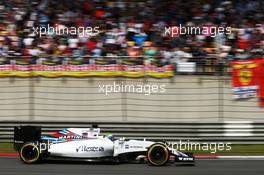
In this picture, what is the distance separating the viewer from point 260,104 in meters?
14.2

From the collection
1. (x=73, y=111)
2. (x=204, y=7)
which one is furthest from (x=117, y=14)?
(x=73, y=111)

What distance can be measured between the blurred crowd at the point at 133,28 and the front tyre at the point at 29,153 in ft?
14.7

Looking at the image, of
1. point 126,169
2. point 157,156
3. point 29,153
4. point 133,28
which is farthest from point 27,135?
point 133,28

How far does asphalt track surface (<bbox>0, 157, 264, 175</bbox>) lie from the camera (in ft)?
30.8

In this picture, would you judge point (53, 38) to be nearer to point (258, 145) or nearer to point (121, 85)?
point (121, 85)

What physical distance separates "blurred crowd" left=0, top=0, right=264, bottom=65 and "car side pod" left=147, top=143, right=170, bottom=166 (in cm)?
456

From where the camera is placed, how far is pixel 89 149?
10.2 m

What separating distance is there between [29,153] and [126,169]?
6.37ft

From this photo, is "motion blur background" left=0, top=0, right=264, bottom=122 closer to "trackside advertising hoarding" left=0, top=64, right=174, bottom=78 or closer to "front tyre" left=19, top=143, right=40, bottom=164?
"trackside advertising hoarding" left=0, top=64, right=174, bottom=78

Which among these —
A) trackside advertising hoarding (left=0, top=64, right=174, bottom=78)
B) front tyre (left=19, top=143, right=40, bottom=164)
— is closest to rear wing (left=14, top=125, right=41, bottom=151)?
front tyre (left=19, top=143, right=40, bottom=164)

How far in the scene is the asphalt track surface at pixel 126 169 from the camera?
939 centimetres

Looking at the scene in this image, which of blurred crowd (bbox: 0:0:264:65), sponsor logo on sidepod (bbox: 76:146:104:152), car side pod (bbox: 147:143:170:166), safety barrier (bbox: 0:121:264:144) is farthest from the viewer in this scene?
blurred crowd (bbox: 0:0:264:65)

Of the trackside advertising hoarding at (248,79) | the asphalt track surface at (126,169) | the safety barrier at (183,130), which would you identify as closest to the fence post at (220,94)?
the trackside advertising hoarding at (248,79)

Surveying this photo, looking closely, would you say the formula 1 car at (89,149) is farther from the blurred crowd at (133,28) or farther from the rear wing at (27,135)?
the blurred crowd at (133,28)
